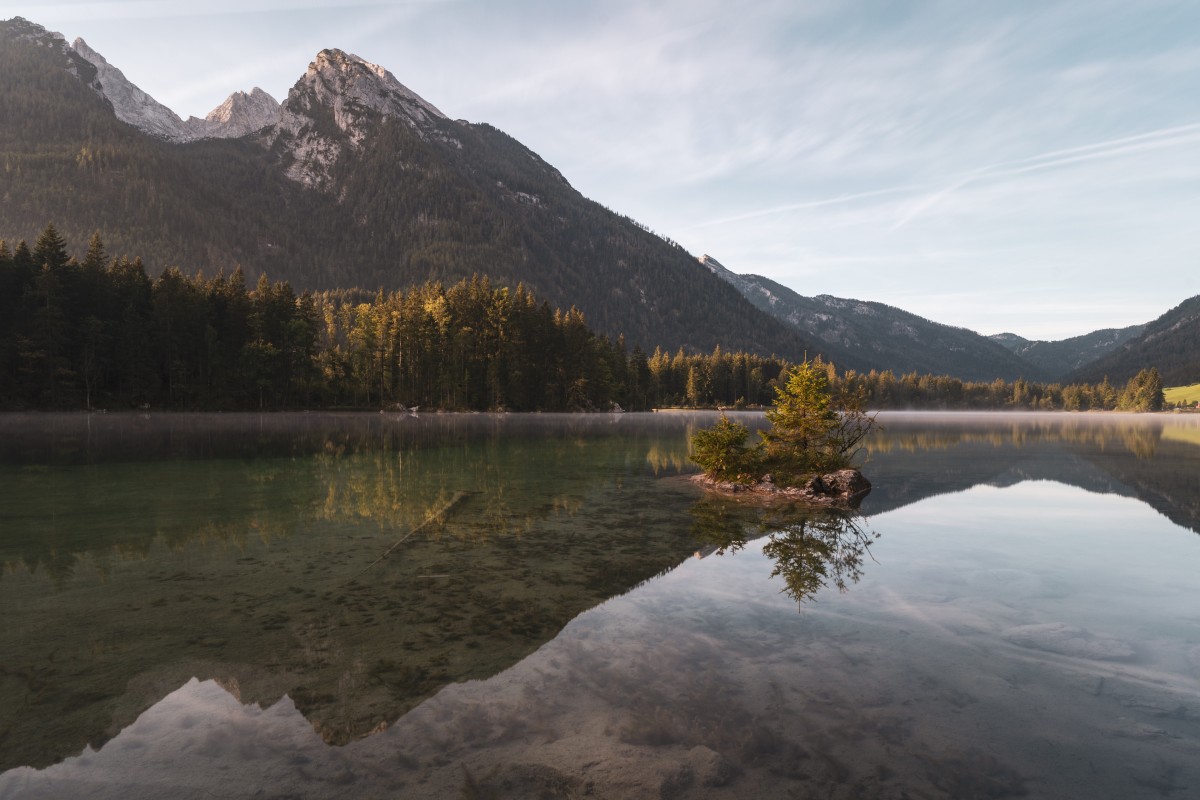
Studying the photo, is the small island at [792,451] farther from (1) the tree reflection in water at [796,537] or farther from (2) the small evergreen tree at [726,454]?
(1) the tree reflection in water at [796,537]

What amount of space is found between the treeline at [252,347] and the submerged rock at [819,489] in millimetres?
87197

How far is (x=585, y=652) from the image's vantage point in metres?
9.85

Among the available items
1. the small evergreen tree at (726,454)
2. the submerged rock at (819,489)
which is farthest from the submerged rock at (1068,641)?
the small evergreen tree at (726,454)

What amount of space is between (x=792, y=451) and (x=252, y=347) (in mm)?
94208

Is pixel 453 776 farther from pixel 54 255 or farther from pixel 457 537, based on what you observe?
pixel 54 255

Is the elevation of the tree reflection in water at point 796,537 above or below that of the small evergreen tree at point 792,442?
below

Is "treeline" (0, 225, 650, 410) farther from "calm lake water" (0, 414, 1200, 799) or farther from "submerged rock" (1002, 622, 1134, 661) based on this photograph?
"submerged rock" (1002, 622, 1134, 661)

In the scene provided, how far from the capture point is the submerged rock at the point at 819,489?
26703 millimetres

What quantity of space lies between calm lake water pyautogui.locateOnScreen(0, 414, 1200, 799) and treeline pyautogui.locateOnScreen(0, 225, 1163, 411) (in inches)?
3138

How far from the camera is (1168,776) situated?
6672mm

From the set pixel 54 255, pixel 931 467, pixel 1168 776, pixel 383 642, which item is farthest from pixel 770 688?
pixel 54 255

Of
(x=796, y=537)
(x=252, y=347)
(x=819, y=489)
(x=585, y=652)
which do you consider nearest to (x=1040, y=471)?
(x=819, y=489)

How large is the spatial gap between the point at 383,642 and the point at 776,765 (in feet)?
21.3

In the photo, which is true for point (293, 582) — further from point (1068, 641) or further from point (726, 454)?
point (726, 454)
